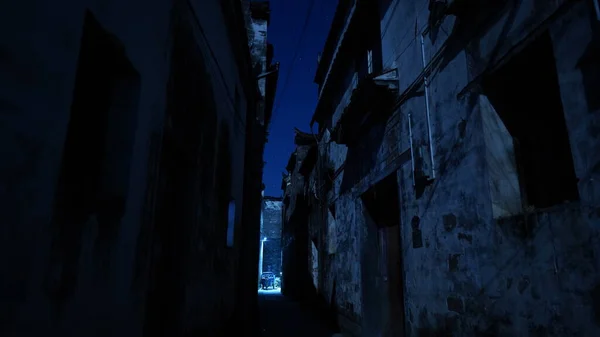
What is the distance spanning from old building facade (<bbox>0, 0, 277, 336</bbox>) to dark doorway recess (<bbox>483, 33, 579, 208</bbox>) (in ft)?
10.9

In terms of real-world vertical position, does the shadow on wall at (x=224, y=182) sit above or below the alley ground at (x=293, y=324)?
above

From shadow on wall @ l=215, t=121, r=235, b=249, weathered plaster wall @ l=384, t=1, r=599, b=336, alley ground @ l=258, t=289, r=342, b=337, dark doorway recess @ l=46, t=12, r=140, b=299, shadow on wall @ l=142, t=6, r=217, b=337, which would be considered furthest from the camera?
alley ground @ l=258, t=289, r=342, b=337

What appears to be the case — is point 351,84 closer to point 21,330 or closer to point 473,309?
point 473,309

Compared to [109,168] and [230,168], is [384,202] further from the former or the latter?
[109,168]

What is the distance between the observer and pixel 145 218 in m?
3.25

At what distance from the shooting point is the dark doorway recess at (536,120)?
9.81 ft

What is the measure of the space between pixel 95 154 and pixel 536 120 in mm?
3846

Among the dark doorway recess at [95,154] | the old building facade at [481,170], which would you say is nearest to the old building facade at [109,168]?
the dark doorway recess at [95,154]

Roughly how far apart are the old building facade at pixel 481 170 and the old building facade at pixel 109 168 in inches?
116

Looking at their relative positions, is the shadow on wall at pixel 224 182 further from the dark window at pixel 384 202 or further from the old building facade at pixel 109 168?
the dark window at pixel 384 202

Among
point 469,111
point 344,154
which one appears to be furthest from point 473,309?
point 344,154

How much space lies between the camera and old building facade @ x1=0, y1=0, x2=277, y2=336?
181cm

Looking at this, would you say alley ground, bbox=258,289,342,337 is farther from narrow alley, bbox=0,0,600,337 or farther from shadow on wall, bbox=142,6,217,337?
shadow on wall, bbox=142,6,217,337

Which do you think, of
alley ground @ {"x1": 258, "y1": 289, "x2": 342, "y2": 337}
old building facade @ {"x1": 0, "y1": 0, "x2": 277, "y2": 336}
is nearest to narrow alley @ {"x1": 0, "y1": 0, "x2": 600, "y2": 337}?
old building facade @ {"x1": 0, "y1": 0, "x2": 277, "y2": 336}
